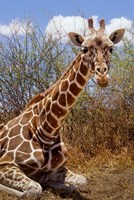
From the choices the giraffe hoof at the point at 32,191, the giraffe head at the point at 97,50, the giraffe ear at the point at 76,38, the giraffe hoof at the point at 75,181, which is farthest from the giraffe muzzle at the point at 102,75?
the giraffe hoof at the point at 75,181

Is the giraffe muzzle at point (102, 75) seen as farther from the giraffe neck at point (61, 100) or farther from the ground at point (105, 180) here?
the ground at point (105, 180)

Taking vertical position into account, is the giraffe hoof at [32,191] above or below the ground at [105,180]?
above

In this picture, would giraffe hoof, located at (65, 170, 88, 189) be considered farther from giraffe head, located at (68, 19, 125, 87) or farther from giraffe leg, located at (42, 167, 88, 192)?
giraffe head, located at (68, 19, 125, 87)

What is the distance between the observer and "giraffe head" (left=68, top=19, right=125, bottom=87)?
230 inches

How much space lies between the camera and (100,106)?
1050cm

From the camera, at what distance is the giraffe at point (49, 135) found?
6270 millimetres

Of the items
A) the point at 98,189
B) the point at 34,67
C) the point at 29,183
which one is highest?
the point at 34,67

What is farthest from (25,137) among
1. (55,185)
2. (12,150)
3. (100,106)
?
(100,106)

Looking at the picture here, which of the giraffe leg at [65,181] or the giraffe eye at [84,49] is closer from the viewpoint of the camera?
the giraffe eye at [84,49]

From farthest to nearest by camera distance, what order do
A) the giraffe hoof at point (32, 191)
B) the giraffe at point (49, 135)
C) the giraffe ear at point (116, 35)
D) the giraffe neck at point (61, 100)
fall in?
the giraffe ear at point (116, 35), the giraffe neck at point (61, 100), the giraffe at point (49, 135), the giraffe hoof at point (32, 191)

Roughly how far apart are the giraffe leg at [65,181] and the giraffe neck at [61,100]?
1.93 ft

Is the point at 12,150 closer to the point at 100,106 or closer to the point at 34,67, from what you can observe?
the point at 100,106

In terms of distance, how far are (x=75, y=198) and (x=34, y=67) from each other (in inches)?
222

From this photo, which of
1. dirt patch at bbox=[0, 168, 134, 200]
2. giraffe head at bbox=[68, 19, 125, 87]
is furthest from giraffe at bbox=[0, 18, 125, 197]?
dirt patch at bbox=[0, 168, 134, 200]
